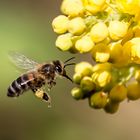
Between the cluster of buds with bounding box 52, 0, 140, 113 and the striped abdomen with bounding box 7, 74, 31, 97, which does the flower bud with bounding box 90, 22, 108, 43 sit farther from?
the striped abdomen with bounding box 7, 74, 31, 97

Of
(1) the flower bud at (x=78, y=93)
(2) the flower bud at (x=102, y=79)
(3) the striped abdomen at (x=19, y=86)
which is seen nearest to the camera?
(2) the flower bud at (x=102, y=79)

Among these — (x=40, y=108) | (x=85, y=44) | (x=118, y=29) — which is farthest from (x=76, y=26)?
(x=40, y=108)

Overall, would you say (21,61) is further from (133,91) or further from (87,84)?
(133,91)

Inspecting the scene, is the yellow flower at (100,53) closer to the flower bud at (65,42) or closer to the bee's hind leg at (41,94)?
the flower bud at (65,42)

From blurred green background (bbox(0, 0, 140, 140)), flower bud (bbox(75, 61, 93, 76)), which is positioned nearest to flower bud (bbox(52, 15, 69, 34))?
flower bud (bbox(75, 61, 93, 76))

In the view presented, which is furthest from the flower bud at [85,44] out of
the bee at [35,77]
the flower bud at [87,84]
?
the bee at [35,77]

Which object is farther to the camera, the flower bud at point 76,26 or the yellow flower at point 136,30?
the yellow flower at point 136,30

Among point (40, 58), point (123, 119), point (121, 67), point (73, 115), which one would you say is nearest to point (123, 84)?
point (121, 67)
